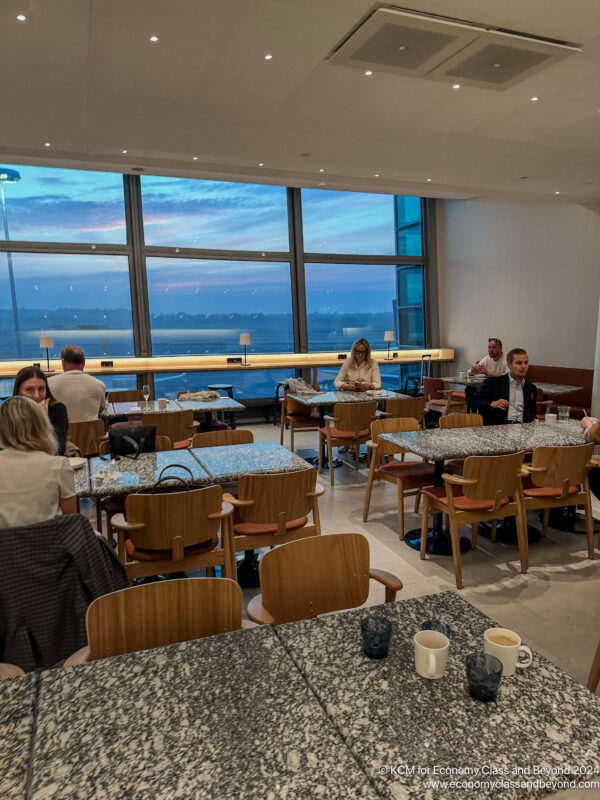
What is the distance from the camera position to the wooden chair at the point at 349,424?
19.0 ft

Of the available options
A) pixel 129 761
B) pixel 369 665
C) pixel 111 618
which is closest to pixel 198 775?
pixel 129 761

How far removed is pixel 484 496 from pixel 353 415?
2371 mm

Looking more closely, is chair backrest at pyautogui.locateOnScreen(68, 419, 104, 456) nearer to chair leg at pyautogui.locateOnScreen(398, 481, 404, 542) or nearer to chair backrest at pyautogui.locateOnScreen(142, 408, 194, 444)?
chair backrest at pyautogui.locateOnScreen(142, 408, 194, 444)

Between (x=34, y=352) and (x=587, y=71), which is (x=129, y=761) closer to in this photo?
(x=587, y=71)

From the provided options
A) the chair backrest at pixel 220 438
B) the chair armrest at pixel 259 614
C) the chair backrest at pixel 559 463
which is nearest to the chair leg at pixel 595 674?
the chair armrest at pixel 259 614

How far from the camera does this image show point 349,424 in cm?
585

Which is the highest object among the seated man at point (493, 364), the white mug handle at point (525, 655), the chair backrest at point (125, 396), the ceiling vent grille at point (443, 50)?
the ceiling vent grille at point (443, 50)

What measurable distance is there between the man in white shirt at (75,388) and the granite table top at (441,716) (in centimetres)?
415

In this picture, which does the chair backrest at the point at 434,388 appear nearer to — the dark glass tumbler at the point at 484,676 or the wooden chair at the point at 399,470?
the wooden chair at the point at 399,470

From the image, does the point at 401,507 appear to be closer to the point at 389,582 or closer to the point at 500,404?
the point at 500,404

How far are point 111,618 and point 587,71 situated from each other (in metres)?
4.69

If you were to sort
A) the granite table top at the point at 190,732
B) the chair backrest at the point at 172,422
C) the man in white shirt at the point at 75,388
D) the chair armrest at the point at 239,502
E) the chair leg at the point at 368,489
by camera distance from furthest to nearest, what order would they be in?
the chair backrest at the point at 172,422 → the man in white shirt at the point at 75,388 → the chair leg at the point at 368,489 → the chair armrest at the point at 239,502 → the granite table top at the point at 190,732

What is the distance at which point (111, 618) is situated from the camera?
1654 mm

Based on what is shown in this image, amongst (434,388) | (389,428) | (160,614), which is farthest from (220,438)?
(434,388)
